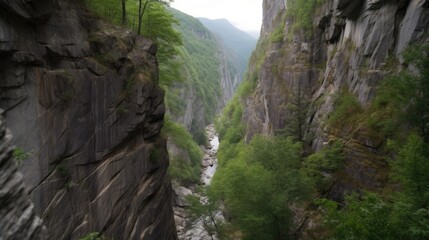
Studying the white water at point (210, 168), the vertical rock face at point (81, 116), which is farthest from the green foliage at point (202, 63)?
the vertical rock face at point (81, 116)

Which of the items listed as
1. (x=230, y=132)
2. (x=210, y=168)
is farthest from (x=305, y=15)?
(x=210, y=168)

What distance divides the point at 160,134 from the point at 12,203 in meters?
16.0

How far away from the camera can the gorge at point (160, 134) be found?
9.88m

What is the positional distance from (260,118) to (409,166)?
35.4 meters

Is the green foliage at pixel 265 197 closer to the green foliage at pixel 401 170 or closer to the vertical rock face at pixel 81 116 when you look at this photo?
the green foliage at pixel 401 170

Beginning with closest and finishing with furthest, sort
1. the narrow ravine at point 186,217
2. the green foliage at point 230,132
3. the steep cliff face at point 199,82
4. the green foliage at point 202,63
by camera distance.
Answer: the narrow ravine at point 186,217 → the green foliage at point 230,132 → the steep cliff face at point 199,82 → the green foliage at point 202,63

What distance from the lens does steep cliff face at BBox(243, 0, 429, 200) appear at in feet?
63.1

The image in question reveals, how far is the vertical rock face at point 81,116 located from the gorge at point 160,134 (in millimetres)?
56

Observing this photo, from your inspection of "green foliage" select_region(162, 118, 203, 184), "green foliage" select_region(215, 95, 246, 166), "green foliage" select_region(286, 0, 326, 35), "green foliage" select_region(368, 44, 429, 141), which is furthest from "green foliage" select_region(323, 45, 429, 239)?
"green foliage" select_region(215, 95, 246, 166)

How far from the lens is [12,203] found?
512 cm

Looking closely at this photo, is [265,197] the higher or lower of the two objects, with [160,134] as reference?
lower

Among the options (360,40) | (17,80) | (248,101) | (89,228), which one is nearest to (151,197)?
(89,228)

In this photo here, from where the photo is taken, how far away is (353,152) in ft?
66.8

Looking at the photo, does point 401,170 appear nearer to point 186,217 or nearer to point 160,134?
point 160,134
